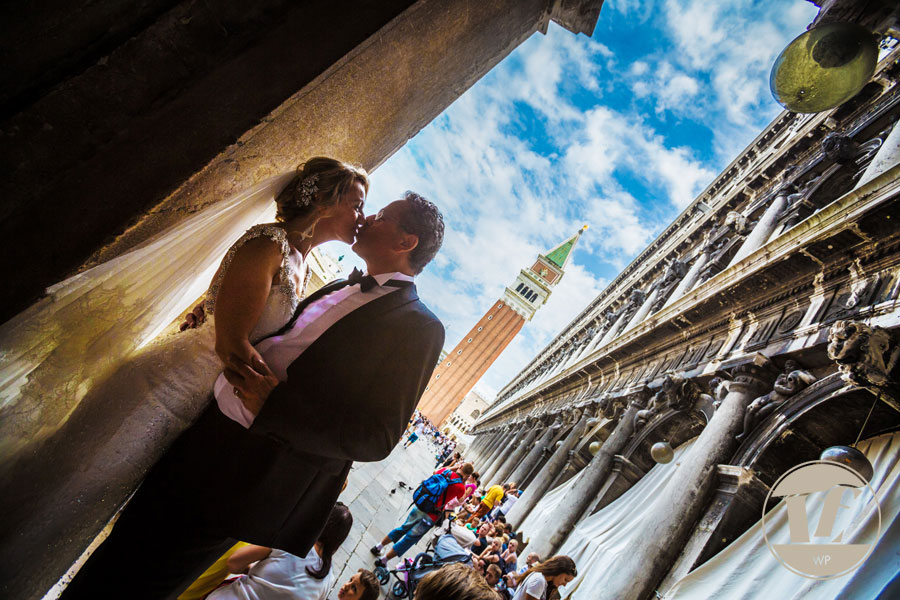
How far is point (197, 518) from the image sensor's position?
124 centimetres

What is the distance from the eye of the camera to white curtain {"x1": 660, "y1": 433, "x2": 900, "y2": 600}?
238 centimetres

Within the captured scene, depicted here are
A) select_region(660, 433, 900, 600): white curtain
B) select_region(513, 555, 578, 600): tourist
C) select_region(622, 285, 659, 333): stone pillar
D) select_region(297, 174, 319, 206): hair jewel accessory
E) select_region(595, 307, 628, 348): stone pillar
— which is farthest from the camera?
select_region(595, 307, 628, 348): stone pillar

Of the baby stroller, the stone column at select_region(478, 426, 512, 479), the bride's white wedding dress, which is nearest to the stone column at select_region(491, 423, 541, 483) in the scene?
the stone column at select_region(478, 426, 512, 479)

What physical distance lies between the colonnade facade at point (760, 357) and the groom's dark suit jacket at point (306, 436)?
4159 millimetres

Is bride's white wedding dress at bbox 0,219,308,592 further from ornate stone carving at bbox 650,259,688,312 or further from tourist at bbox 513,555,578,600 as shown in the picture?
ornate stone carving at bbox 650,259,688,312

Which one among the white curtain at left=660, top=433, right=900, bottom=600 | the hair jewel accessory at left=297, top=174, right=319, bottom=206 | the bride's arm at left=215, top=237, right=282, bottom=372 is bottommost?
the bride's arm at left=215, top=237, right=282, bottom=372

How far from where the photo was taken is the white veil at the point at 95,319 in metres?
1.12

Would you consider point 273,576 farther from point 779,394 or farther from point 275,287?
point 779,394

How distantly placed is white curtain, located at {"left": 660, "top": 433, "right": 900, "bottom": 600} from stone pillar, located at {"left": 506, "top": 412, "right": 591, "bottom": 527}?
19.0 feet

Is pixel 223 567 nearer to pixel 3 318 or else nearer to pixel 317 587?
pixel 317 587

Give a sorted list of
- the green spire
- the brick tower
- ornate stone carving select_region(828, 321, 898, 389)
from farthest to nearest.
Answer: the green spire → the brick tower → ornate stone carving select_region(828, 321, 898, 389)

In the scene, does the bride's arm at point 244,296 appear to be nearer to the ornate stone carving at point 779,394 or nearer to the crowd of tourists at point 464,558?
the crowd of tourists at point 464,558

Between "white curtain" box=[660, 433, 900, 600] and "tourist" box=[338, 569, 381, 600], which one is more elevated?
"white curtain" box=[660, 433, 900, 600]

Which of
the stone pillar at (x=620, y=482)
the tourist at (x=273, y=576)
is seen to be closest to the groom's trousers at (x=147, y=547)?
the tourist at (x=273, y=576)
